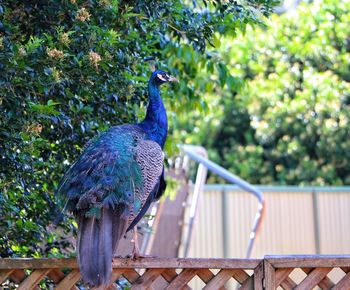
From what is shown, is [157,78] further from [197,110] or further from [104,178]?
[197,110]

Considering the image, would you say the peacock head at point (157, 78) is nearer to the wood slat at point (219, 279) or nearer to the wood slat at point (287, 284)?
the wood slat at point (219, 279)

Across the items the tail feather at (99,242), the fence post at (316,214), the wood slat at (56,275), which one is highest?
the tail feather at (99,242)

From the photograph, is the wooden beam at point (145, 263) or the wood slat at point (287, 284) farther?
the wood slat at point (287, 284)

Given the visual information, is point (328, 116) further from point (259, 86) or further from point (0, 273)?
point (0, 273)

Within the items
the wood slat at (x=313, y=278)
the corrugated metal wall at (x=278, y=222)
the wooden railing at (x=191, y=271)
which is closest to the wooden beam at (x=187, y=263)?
the wooden railing at (x=191, y=271)

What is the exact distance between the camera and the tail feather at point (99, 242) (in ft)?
11.5

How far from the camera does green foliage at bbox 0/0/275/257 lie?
Answer: 399 cm

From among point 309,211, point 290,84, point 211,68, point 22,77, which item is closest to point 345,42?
point 290,84

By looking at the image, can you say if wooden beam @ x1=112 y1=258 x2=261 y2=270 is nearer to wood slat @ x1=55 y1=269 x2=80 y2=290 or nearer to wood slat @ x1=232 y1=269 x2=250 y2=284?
wood slat @ x1=232 y1=269 x2=250 y2=284

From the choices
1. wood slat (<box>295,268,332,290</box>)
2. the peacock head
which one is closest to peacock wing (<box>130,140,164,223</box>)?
the peacock head

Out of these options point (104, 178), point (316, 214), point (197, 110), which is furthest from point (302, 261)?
point (316, 214)

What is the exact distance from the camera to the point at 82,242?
3.62 metres

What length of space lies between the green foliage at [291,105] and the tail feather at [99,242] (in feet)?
31.0

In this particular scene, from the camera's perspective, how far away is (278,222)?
11383 millimetres
